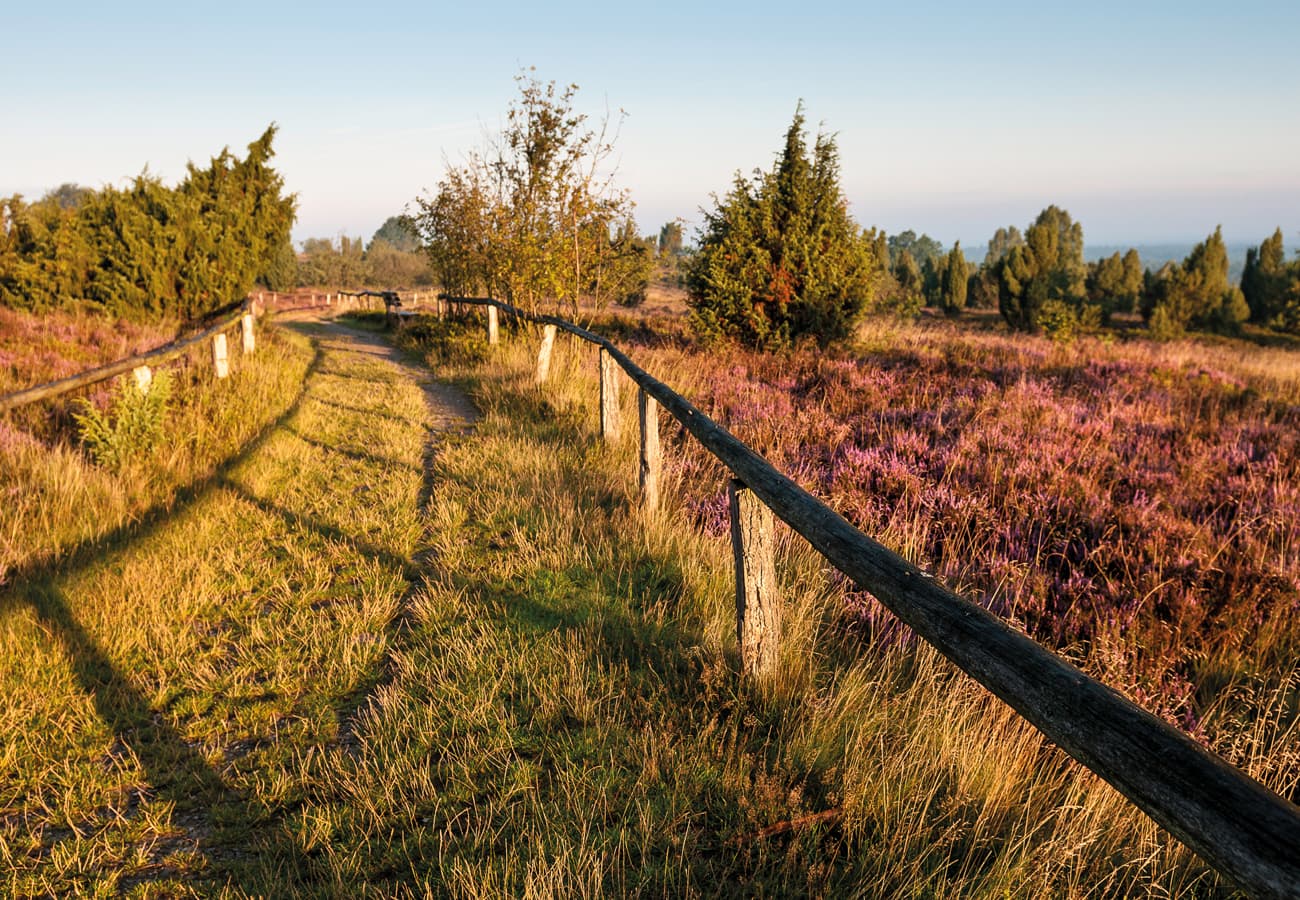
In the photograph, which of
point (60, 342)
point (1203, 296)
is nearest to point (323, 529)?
point (60, 342)

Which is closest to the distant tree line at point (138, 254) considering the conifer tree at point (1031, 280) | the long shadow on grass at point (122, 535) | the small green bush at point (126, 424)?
the small green bush at point (126, 424)

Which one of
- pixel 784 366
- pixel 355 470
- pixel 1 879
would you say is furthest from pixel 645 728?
pixel 784 366

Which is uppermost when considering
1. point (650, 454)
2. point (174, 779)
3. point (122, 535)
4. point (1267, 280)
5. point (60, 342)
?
point (1267, 280)

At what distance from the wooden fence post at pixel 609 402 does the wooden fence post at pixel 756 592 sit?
4452mm

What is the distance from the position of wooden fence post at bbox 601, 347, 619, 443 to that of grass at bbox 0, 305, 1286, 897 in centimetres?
242

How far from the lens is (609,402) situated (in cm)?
762

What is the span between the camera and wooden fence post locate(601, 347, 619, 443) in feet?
24.9

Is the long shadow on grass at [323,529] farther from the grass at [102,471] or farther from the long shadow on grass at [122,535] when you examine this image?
Answer: the grass at [102,471]

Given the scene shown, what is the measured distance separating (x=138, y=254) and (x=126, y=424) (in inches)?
454

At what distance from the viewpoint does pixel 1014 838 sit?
233 cm

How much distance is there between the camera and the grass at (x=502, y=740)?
2.31 metres

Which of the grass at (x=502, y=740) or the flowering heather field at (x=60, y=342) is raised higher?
the flowering heather field at (x=60, y=342)

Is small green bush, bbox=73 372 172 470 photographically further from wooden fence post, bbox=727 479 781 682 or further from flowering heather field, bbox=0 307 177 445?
wooden fence post, bbox=727 479 781 682

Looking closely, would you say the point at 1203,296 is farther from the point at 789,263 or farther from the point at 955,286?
the point at 789,263
